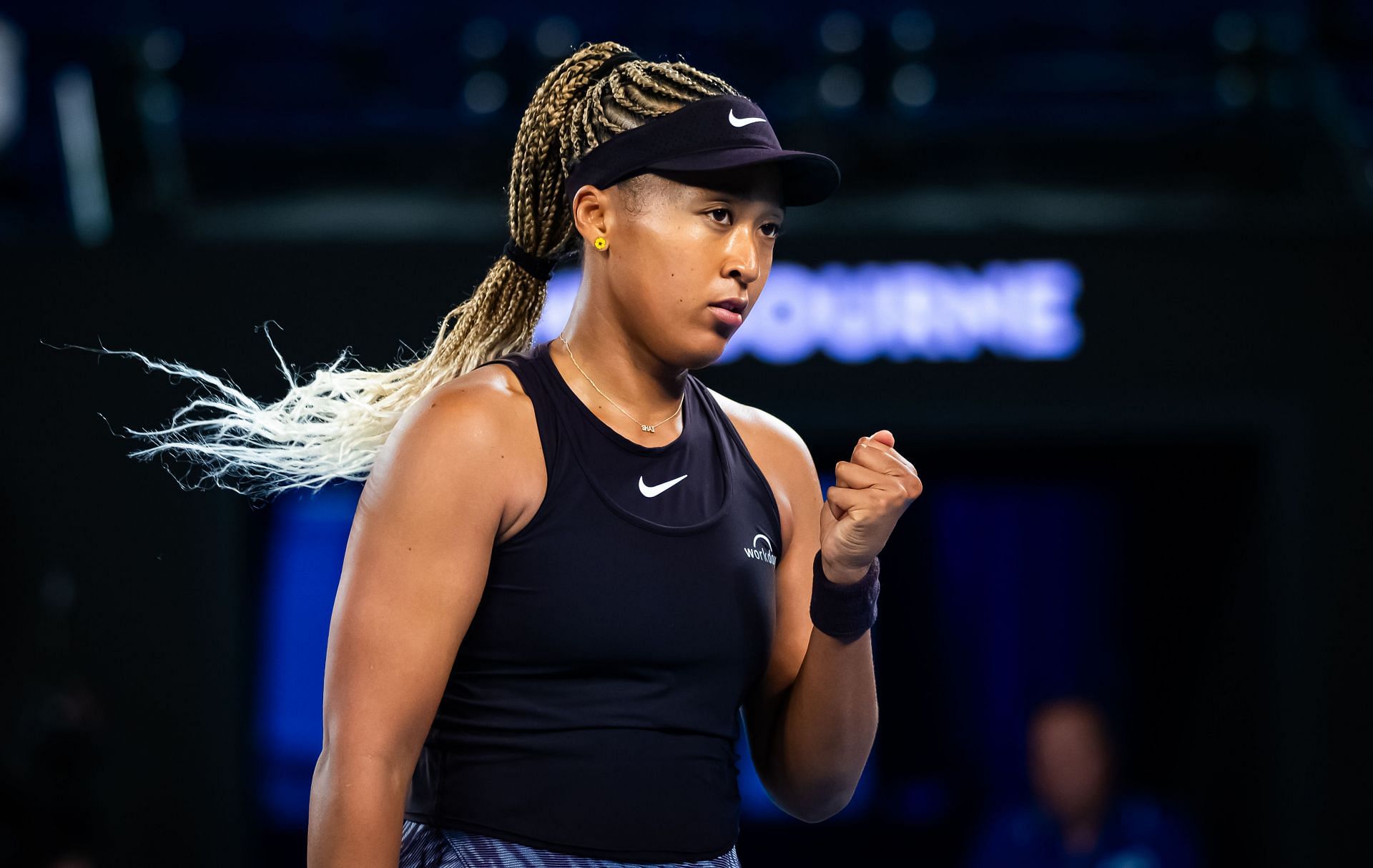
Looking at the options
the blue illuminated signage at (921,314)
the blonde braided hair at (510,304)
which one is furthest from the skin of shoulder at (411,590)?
the blue illuminated signage at (921,314)

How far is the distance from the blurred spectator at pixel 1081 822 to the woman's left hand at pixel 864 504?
10.2 ft

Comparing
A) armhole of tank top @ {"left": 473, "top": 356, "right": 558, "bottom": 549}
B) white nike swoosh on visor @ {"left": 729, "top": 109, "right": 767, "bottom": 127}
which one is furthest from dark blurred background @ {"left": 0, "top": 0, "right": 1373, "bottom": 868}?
white nike swoosh on visor @ {"left": 729, "top": 109, "right": 767, "bottom": 127}

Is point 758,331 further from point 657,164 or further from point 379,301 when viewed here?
point 657,164

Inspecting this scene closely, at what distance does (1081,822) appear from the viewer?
4.51m

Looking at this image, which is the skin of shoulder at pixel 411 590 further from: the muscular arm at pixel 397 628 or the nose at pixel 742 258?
the nose at pixel 742 258

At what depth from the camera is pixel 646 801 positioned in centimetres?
163

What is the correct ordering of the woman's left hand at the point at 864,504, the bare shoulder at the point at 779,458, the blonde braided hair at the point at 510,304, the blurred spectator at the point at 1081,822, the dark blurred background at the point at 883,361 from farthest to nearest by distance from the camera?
the dark blurred background at the point at 883,361 < the blurred spectator at the point at 1081,822 < the bare shoulder at the point at 779,458 < the blonde braided hair at the point at 510,304 < the woman's left hand at the point at 864,504

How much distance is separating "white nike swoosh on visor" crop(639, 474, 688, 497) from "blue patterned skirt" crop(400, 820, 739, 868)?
0.42m

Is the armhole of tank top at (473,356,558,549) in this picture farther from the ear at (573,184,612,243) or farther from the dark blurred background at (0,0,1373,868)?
the dark blurred background at (0,0,1373,868)

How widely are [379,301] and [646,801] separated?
3.45m

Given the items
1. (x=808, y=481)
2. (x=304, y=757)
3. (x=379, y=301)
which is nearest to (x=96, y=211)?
(x=379, y=301)

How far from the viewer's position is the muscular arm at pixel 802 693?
1.84 meters

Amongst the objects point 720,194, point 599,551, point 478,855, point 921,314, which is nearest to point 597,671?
point 599,551

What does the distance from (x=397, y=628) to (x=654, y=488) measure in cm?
35
